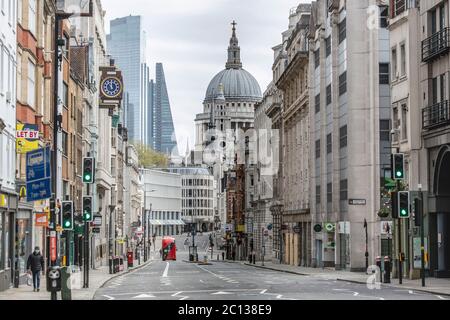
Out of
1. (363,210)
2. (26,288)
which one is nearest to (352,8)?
(363,210)

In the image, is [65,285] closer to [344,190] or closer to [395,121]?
[395,121]

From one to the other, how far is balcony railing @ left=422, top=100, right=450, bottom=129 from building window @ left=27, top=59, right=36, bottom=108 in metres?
19.8

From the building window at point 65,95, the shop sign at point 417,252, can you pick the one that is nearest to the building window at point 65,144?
the building window at point 65,95

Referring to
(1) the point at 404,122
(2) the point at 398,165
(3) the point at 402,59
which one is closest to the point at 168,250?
(1) the point at 404,122

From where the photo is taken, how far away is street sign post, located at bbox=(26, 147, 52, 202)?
35.3 metres

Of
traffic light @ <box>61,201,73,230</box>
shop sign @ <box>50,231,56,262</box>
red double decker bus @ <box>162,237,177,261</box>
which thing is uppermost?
traffic light @ <box>61,201,73,230</box>

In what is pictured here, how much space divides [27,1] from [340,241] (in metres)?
35.7

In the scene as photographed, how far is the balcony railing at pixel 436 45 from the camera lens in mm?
50750

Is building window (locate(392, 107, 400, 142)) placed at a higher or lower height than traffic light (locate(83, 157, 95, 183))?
higher

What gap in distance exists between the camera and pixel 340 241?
76.1 m

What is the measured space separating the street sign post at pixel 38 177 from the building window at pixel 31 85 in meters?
13.5

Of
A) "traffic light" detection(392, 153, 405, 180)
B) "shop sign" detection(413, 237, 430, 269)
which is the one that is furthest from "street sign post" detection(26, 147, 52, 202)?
"shop sign" detection(413, 237, 430, 269)

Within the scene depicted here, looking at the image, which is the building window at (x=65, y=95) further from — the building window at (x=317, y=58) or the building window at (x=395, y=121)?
the building window at (x=395, y=121)

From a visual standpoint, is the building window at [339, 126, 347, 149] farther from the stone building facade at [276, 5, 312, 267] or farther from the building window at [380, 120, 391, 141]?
the stone building facade at [276, 5, 312, 267]
